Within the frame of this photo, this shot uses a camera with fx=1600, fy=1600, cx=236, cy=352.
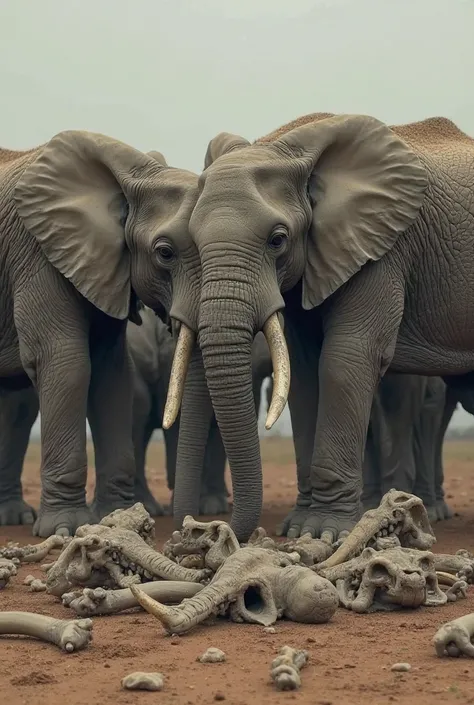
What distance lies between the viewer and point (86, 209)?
10.9m

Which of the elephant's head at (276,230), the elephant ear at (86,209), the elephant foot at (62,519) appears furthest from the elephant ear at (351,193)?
the elephant foot at (62,519)

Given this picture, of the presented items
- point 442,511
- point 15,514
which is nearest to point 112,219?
point 15,514

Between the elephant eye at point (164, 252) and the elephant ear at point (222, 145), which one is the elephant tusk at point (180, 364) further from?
the elephant ear at point (222, 145)

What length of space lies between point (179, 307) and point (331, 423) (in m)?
1.21

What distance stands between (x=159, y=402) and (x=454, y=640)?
323 inches

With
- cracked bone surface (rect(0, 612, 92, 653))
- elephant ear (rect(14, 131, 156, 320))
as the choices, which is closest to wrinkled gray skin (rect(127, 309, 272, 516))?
elephant ear (rect(14, 131, 156, 320))

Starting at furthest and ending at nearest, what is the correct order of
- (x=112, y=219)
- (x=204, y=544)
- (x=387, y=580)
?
(x=112, y=219) < (x=204, y=544) < (x=387, y=580)

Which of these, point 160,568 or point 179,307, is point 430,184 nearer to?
point 179,307

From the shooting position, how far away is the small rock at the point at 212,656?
6238 mm

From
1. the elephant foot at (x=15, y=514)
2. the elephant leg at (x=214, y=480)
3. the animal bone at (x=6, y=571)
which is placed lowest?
the elephant foot at (x=15, y=514)

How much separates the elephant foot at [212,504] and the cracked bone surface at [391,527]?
5174 millimetres

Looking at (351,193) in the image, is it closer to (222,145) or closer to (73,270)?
(222,145)

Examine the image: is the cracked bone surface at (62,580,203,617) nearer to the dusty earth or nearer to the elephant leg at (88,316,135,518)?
the dusty earth

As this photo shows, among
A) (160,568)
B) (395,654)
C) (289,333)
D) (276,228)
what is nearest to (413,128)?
(289,333)
